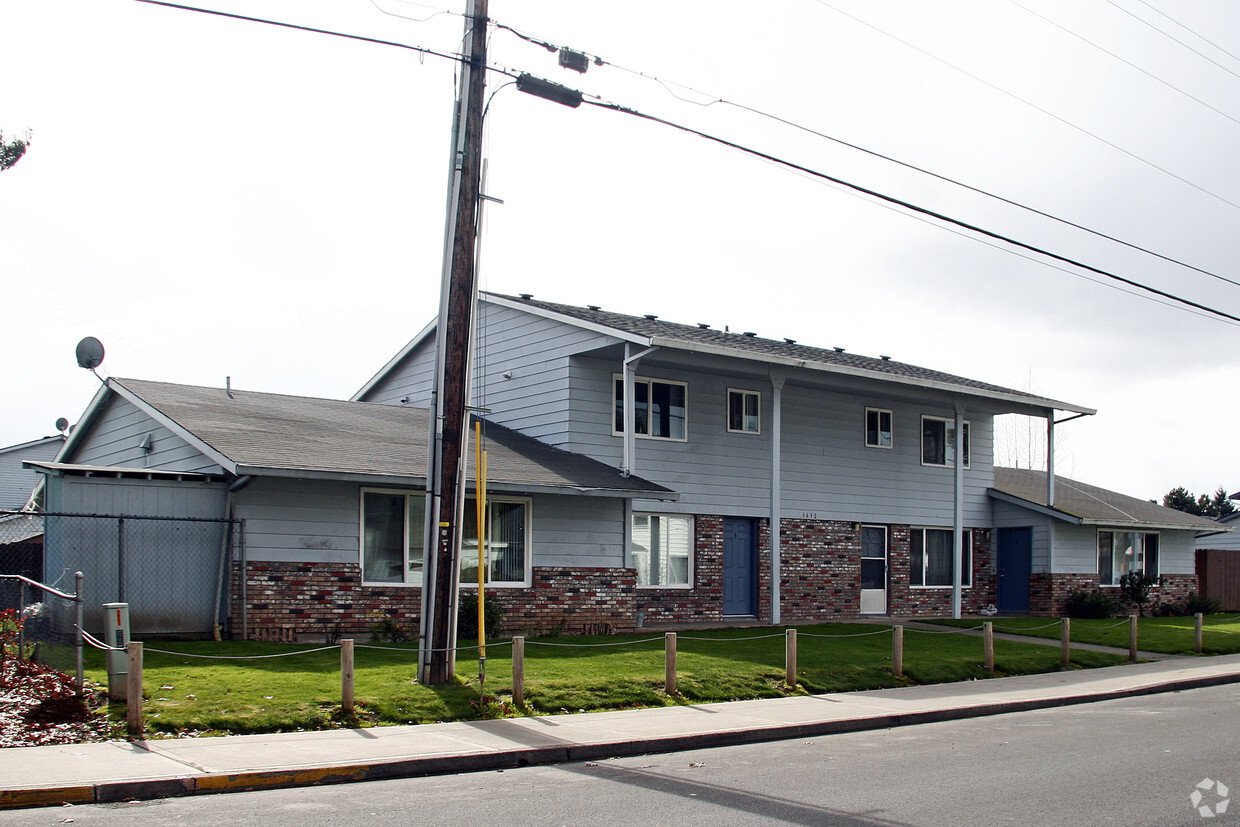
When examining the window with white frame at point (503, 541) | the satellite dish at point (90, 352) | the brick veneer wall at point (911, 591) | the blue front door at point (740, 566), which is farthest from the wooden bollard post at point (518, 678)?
the brick veneer wall at point (911, 591)

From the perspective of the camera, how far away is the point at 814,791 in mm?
8703

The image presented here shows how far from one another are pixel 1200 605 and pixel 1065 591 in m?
6.41

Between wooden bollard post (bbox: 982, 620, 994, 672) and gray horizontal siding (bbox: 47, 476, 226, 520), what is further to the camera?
wooden bollard post (bbox: 982, 620, 994, 672)

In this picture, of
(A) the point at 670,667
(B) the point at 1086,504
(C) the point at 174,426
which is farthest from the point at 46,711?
(B) the point at 1086,504

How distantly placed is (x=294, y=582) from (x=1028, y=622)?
17.1 meters

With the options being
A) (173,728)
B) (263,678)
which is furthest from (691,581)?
(173,728)

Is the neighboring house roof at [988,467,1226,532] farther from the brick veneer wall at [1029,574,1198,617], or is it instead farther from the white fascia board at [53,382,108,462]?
the white fascia board at [53,382,108,462]

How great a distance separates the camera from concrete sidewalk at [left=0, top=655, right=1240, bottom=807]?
8477mm

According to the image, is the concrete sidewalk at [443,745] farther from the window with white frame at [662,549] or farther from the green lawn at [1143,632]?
the window with white frame at [662,549]

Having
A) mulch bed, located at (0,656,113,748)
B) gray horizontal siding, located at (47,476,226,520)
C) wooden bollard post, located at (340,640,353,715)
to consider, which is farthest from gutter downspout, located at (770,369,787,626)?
mulch bed, located at (0,656,113,748)

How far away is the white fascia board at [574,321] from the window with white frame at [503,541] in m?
3.60

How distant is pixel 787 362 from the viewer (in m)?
22.7

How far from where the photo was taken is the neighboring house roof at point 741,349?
21672 mm

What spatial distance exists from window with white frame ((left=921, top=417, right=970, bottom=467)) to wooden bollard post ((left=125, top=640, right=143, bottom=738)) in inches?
873
